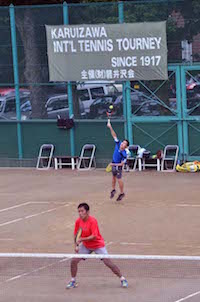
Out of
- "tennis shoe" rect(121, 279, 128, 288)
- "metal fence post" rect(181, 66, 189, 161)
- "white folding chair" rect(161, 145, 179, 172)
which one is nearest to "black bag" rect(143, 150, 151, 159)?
"white folding chair" rect(161, 145, 179, 172)

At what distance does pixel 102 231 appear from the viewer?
17297 millimetres

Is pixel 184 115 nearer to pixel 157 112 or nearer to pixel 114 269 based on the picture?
pixel 157 112

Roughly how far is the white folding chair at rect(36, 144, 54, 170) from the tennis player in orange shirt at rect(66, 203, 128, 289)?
46.7ft

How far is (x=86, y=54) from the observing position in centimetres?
2609

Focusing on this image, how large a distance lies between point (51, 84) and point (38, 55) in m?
1.09

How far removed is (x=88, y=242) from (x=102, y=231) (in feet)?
15.4

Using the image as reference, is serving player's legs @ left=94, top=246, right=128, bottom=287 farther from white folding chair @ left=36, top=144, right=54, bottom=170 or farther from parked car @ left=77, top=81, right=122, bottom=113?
white folding chair @ left=36, top=144, right=54, bottom=170

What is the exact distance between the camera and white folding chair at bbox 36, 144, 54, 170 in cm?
2689

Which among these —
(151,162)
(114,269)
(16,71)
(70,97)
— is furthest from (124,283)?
(16,71)

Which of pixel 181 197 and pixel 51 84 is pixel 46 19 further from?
pixel 181 197

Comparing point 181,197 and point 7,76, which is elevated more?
point 7,76

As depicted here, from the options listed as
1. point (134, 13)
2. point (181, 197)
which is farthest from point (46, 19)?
point (181, 197)

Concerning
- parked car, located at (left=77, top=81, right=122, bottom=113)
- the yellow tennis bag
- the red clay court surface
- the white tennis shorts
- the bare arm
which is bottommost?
the red clay court surface

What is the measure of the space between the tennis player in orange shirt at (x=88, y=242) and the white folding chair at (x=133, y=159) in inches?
510
